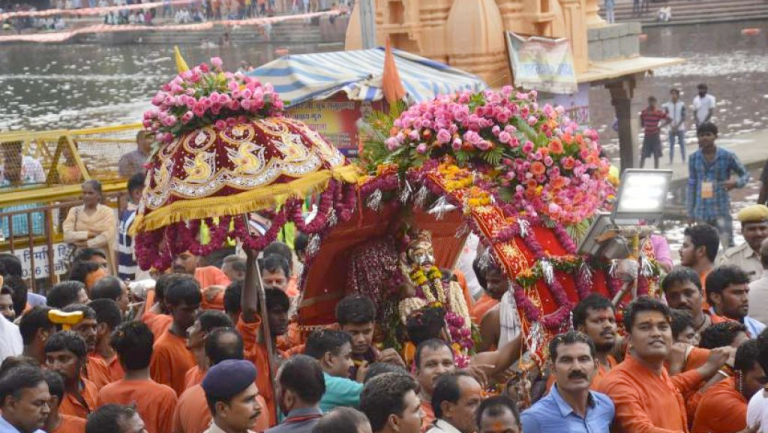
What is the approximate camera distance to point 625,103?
73.4 feet

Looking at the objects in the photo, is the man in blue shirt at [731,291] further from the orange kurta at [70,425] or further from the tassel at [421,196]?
the orange kurta at [70,425]

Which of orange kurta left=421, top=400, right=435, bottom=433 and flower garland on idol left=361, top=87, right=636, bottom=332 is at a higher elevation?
flower garland on idol left=361, top=87, right=636, bottom=332

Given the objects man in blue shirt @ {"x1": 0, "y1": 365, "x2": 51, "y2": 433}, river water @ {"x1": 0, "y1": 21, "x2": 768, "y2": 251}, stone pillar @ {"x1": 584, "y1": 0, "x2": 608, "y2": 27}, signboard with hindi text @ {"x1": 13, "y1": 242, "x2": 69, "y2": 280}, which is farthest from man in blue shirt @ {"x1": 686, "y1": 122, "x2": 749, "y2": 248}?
man in blue shirt @ {"x1": 0, "y1": 365, "x2": 51, "y2": 433}

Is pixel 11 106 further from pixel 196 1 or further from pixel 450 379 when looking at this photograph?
pixel 450 379

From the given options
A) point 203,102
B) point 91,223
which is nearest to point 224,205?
point 203,102

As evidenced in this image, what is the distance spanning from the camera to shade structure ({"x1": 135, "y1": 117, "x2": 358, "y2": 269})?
834 centimetres

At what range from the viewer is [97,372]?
8711mm

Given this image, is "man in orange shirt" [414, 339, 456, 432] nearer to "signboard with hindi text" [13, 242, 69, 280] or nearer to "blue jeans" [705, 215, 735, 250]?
"signboard with hindi text" [13, 242, 69, 280]

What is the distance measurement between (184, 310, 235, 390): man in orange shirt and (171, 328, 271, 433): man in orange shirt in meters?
0.31

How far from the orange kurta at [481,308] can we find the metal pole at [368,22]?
668 centimetres

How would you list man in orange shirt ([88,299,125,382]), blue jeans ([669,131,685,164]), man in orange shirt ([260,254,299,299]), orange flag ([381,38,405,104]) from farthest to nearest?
blue jeans ([669,131,685,164]) → orange flag ([381,38,405,104]) → man in orange shirt ([260,254,299,299]) → man in orange shirt ([88,299,125,382])

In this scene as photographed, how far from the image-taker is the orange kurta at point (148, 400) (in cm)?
794

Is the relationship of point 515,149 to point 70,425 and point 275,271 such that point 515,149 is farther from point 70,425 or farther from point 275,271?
point 70,425

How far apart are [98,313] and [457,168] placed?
2233 millimetres
